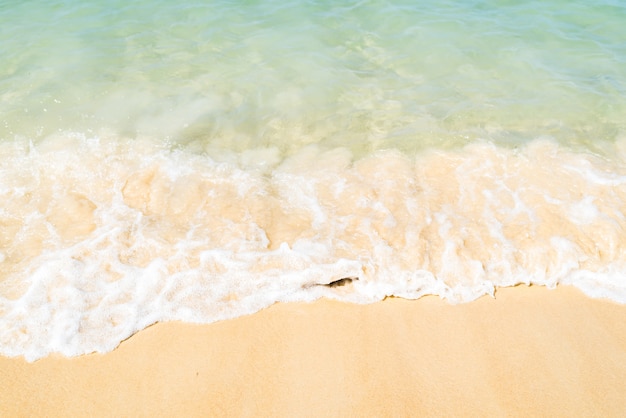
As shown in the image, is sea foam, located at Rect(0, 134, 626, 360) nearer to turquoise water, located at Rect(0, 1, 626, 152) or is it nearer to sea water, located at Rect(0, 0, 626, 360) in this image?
sea water, located at Rect(0, 0, 626, 360)

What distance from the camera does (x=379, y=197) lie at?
4250 mm

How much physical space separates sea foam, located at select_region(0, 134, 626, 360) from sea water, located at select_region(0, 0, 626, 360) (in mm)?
18

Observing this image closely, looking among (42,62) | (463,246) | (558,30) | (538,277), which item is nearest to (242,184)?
(463,246)

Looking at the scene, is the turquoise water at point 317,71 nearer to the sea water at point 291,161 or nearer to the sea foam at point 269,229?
the sea water at point 291,161

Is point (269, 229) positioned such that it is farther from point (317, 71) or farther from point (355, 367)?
point (317, 71)

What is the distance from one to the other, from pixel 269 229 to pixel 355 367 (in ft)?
4.85

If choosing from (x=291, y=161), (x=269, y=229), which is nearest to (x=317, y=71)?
(x=291, y=161)

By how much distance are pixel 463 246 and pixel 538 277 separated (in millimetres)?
636

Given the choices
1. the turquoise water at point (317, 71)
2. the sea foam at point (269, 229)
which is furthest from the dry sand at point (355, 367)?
the turquoise water at point (317, 71)

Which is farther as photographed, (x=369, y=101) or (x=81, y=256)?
(x=369, y=101)

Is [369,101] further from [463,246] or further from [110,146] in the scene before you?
[110,146]

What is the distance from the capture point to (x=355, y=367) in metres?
2.96

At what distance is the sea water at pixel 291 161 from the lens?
3473mm

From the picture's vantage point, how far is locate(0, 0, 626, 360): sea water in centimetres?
347
